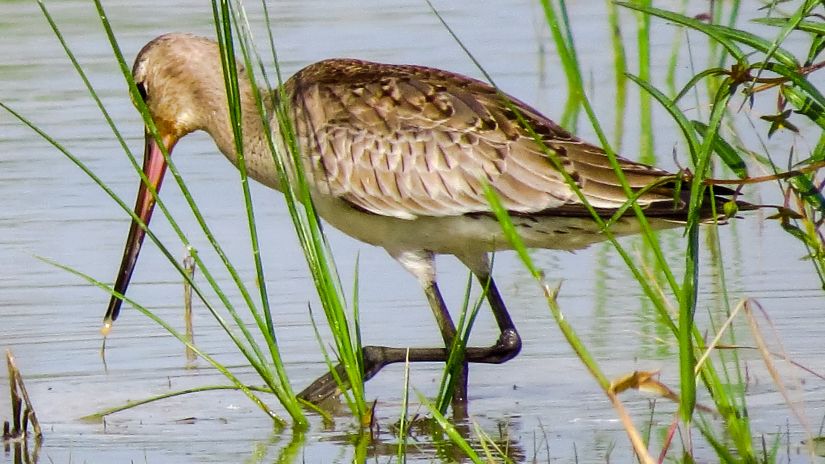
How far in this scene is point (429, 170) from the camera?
6.22 metres

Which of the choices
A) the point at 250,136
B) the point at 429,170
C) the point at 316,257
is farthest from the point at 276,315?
the point at 316,257

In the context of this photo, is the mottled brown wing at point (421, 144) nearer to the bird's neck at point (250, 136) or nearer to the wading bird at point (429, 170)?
the wading bird at point (429, 170)

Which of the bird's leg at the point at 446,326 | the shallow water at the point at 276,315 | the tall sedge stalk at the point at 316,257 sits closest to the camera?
the tall sedge stalk at the point at 316,257

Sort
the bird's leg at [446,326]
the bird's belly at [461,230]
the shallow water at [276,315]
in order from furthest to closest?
the bird's leg at [446,326] < the bird's belly at [461,230] < the shallow water at [276,315]

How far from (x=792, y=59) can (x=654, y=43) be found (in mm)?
7919

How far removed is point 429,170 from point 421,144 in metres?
0.11

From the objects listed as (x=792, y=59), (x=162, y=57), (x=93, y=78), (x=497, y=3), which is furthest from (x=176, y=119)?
(x=497, y=3)

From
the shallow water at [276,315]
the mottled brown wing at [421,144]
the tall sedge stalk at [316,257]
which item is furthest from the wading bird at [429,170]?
the tall sedge stalk at [316,257]

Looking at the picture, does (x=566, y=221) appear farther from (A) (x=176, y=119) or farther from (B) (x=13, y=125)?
(B) (x=13, y=125)

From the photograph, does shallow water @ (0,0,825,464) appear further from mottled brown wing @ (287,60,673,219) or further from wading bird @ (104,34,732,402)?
mottled brown wing @ (287,60,673,219)

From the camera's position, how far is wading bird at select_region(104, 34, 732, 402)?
6.01 meters

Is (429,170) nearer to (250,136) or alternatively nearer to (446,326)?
(446,326)

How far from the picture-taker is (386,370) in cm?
675

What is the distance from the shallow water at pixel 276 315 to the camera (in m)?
5.61
